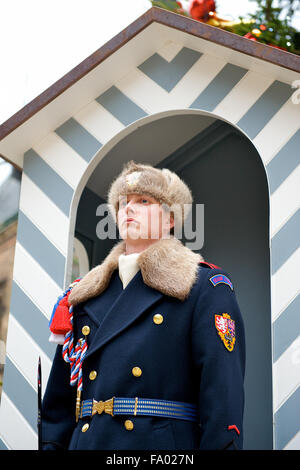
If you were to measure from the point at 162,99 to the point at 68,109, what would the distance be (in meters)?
0.55

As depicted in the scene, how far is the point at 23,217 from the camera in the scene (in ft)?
11.2

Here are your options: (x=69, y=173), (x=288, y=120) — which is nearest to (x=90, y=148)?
(x=69, y=173)

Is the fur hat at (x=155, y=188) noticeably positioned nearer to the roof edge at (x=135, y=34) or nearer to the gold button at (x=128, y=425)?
the roof edge at (x=135, y=34)

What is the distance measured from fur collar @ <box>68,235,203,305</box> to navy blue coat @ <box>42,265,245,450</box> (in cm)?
4

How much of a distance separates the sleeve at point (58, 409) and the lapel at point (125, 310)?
29cm

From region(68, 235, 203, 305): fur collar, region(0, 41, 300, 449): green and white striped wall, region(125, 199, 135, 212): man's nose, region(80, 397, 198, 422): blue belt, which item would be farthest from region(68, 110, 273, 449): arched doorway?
region(80, 397, 198, 422): blue belt

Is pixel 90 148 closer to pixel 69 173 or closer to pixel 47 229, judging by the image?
pixel 69 173

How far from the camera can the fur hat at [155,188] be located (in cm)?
254

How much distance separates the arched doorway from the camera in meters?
4.04

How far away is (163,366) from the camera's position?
2.13 meters

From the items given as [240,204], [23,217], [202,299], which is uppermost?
[202,299]

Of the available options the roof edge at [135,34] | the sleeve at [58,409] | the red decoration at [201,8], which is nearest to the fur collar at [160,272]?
the sleeve at [58,409]

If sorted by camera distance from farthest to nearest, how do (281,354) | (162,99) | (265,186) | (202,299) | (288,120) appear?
(265,186) → (162,99) → (288,120) → (281,354) → (202,299)

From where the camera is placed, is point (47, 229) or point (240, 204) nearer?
point (47, 229)
